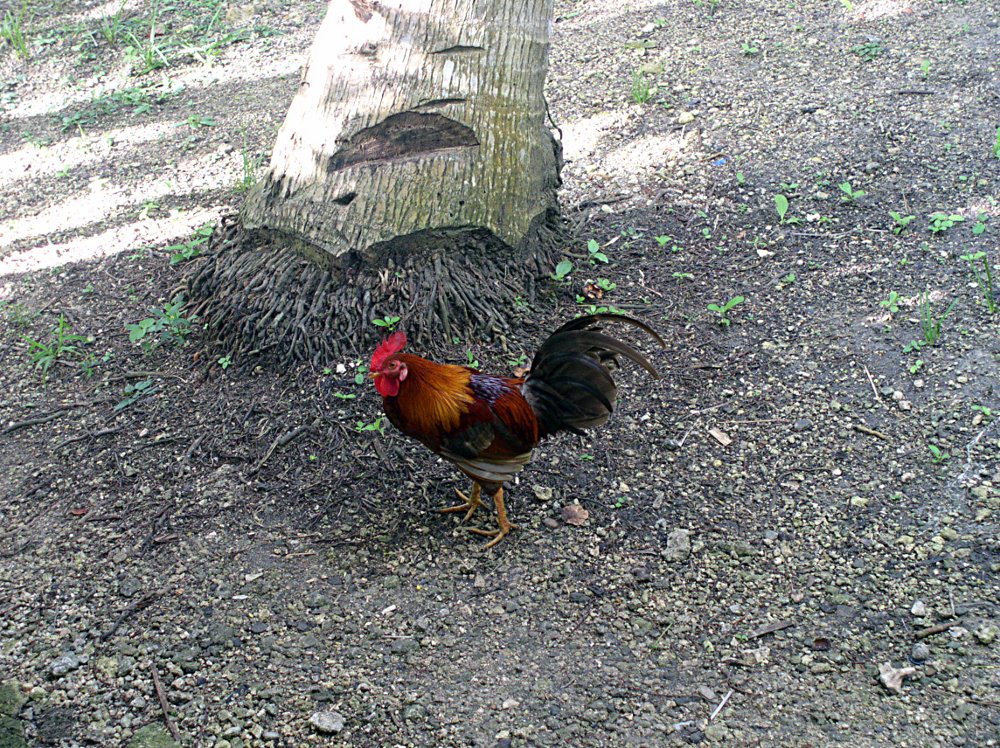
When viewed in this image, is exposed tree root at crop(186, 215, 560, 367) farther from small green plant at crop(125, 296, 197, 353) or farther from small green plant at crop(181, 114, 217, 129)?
small green plant at crop(181, 114, 217, 129)

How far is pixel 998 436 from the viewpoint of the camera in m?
3.79

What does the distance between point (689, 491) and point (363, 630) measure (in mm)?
1495

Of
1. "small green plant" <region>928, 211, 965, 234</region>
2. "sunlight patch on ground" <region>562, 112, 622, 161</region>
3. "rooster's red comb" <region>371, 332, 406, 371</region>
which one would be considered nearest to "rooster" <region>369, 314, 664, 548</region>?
"rooster's red comb" <region>371, 332, 406, 371</region>

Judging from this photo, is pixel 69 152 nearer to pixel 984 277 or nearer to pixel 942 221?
pixel 942 221

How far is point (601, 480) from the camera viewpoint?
3895 millimetres

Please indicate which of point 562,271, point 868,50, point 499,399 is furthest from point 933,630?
point 868,50

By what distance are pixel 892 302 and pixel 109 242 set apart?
4568mm

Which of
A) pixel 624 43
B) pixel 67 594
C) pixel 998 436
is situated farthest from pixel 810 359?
pixel 624 43

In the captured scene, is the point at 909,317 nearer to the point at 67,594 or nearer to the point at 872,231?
the point at 872,231

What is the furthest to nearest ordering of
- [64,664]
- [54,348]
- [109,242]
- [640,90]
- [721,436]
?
[640,90] < [109,242] < [54,348] < [721,436] < [64,664]

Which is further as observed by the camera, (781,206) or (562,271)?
(781,206)

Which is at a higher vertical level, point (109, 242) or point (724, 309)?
point (109, 242)

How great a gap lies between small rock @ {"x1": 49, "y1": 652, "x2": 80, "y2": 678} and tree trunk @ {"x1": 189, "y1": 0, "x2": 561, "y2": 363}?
1.68 metres

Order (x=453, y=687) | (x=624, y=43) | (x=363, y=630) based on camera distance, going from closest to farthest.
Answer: (x=453, y=687)
(x=363, y=630)
(x=624, y=43)
